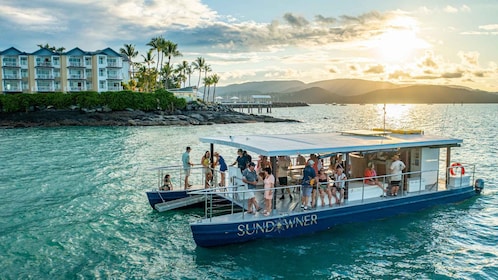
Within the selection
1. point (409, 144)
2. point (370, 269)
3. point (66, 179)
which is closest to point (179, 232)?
point (370, 269)

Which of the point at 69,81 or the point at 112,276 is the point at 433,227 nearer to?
the point at 112,276

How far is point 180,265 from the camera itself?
11.8 metres

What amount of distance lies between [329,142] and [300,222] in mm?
3542

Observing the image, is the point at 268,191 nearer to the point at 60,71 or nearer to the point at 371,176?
the point at 371,176

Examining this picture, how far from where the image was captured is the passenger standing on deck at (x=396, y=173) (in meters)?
15.6

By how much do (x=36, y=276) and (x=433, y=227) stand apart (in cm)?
1355

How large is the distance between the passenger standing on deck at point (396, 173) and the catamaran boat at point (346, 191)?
236 mm

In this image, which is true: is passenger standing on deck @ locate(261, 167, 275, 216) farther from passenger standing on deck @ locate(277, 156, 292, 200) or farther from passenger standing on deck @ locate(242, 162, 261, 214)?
passenger standing on deck @ locate(277, 156, 292, 200)

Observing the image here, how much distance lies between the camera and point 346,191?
14953mm

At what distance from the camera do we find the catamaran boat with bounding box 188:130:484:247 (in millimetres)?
12805

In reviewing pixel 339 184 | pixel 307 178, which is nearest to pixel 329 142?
pixel 339 184

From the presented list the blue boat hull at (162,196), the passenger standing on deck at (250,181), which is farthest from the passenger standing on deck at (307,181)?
the blue boat hull at (162,196)

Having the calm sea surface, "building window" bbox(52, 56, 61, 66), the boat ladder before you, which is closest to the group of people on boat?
the boat ladder

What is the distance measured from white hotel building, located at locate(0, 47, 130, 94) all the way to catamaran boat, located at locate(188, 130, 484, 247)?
85.5 meters
